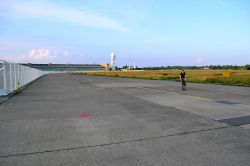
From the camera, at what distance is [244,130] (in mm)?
7914

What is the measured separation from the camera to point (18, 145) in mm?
6562

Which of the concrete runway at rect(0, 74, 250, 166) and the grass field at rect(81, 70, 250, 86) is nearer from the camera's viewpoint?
the concrete runway at rect(0, 74, 250, 166)

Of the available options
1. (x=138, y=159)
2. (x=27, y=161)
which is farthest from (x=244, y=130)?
(x=27, y=161)

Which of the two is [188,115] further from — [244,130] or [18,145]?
[18,145]

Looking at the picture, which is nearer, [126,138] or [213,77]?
[126,138]

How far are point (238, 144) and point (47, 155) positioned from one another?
3992mm

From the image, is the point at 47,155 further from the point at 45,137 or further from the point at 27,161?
the point at 45,137

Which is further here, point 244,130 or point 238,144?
point 244,130

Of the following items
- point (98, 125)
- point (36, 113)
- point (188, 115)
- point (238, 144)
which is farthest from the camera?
point (36, 113)

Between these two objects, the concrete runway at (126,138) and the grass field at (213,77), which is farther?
the grass field at (213,77)

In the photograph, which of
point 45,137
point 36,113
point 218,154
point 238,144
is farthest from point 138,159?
point 36,113

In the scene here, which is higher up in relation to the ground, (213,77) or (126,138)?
(213,77)

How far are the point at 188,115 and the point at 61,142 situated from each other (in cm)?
525

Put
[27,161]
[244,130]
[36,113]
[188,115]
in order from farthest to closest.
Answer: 1. [36,113]
2. [188,115]
3. [244,130]
4. [27,161]
